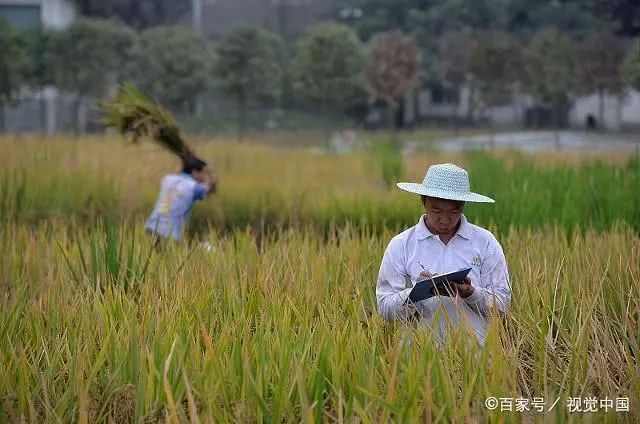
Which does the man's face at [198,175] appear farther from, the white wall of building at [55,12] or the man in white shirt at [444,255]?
the white wall of building at [55,12]

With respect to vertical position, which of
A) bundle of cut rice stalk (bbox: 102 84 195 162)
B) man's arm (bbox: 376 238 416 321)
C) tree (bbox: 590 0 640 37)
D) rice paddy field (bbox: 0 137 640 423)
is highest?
tree (bbox: 590 0 640 37)

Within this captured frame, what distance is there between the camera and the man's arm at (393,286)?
3141 mm

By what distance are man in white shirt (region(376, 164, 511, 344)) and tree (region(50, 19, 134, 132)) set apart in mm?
24809

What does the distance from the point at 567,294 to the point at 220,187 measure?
17.3 ft

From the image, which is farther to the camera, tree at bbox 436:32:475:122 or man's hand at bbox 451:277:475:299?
tree at bbox 436:32:475:122

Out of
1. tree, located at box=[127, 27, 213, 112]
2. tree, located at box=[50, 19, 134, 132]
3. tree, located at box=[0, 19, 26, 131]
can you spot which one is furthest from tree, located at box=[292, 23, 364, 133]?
tree, located at box=[0, 19, 26, 131]

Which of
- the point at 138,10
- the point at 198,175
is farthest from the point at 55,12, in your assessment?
the point at 198,175

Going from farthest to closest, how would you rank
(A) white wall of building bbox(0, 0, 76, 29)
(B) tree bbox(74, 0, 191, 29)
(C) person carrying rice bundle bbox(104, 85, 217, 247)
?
(B) tree bbox(74, 0, 191, 29)
(A) white wall of building bbox(0, 0, 76, 29)
(C) person carrying rice bundle bbox(104, 85, 217, 247)

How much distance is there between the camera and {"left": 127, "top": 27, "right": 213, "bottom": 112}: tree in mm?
26938

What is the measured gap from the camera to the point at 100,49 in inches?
1082

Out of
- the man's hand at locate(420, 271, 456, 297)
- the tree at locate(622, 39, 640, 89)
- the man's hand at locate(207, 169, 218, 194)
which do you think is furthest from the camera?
the tree at locate(622, 39, 640, 89)

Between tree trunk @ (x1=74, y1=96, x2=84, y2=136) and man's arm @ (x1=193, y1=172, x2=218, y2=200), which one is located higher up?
tree trunk @ (x1=74, y1=96, x2=84, y2=136)

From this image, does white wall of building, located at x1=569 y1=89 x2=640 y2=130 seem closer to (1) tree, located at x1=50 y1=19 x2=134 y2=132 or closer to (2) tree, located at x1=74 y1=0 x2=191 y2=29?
(2) tree, located at x1=74 y1=0 x2=191 y2=29

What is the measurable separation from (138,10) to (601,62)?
52.7 feet
